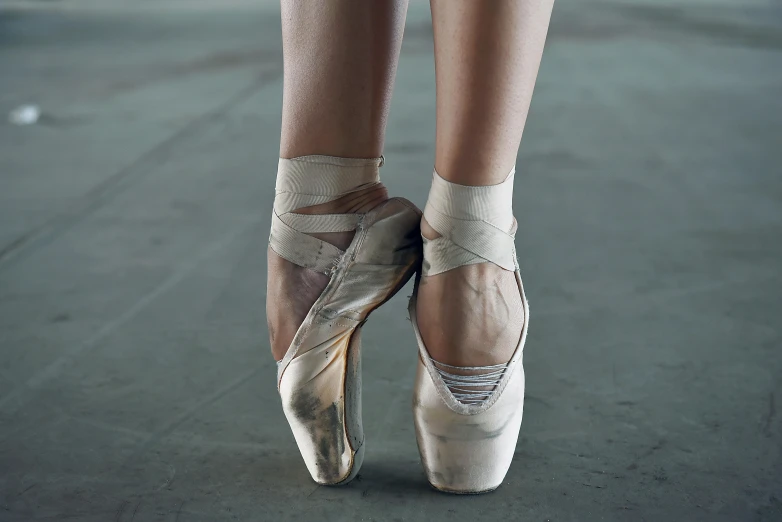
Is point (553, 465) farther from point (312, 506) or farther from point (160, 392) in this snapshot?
point (160, 392)

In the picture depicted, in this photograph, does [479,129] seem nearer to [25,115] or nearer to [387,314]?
[387,314]

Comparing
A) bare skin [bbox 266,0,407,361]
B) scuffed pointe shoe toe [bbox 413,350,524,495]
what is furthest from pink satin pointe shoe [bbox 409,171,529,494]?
bare skin [bbox 266,0,407,361]

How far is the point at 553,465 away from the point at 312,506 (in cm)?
27

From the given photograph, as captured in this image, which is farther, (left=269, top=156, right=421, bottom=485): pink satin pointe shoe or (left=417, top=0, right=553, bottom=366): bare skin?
(left=269, top=156, right=421, bottom=485): pink satin pointe shoe

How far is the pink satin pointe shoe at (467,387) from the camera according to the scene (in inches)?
30.2

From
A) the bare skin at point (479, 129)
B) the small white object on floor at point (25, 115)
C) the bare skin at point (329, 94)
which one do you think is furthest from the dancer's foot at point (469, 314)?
the small white object on floor at point (25, 115)

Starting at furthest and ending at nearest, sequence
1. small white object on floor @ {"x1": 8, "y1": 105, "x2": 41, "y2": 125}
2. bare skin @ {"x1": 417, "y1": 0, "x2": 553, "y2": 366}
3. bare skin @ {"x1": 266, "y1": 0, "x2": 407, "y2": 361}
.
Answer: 1. small white object on floor @ {"x1": 8, "y1": 105, "x2": 41, "y2": 125}
2. bare skin @ {"x1": 266, "y1": 0, "x2": 407, "y2": 361}
3. bare skin @ {"x1": 417, "y1": 0, "x2": 553, "y2": 366}

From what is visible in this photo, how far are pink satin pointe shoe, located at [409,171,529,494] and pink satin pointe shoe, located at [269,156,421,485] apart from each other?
4 cm

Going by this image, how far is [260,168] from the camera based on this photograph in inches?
Result: 82.1

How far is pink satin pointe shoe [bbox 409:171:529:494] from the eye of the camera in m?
0.77

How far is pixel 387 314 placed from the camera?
1288 mm

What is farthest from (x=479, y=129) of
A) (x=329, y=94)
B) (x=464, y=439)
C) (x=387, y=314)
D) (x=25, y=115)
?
(x=25, y=115)

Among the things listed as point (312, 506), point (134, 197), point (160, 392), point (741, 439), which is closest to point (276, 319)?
point (312, 506)

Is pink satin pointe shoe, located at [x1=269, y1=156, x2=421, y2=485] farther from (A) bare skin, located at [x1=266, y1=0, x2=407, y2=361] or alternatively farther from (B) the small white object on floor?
(B) the small white object on floor
